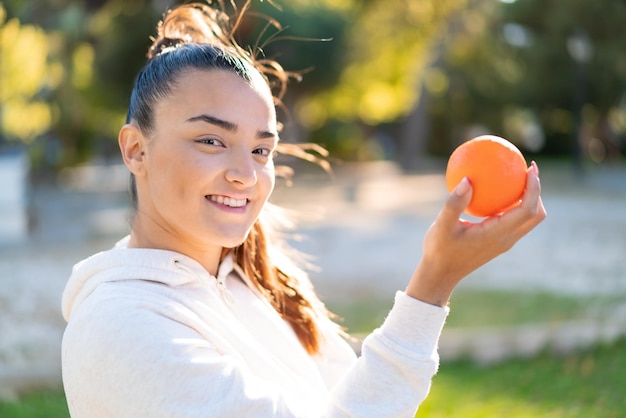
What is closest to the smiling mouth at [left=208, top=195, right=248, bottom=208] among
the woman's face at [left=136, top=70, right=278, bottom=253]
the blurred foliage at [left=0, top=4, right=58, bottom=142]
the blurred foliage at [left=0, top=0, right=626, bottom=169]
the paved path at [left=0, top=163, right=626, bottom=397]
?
the woman's face at [left=136, top=70, right=278, bottom=253]

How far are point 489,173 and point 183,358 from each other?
0.72 m

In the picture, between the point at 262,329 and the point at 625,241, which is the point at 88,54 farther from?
the point at 262,329

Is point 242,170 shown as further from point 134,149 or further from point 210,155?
point 134,149

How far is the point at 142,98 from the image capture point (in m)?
1.80

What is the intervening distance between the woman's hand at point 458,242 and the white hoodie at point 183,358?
4 cm

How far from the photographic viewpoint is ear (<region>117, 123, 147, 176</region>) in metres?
1.78

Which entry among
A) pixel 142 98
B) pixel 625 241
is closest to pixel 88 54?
pixel 625 241

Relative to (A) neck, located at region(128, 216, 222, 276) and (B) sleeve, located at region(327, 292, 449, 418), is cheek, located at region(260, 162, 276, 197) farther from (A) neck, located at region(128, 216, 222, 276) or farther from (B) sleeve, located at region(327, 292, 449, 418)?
(B) sleeve, located at region(327, 292, 449, 418)

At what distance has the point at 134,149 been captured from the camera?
5.89 ft

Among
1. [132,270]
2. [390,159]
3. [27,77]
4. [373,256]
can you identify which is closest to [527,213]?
[132,270]

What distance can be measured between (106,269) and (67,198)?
824 inches

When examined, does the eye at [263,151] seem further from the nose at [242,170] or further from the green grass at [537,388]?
the green grass at [537,388]

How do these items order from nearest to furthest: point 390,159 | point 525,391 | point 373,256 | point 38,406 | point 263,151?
point 263,151, point 38,406, point 525,391, point 373,256, point 390,159

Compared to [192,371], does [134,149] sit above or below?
above
